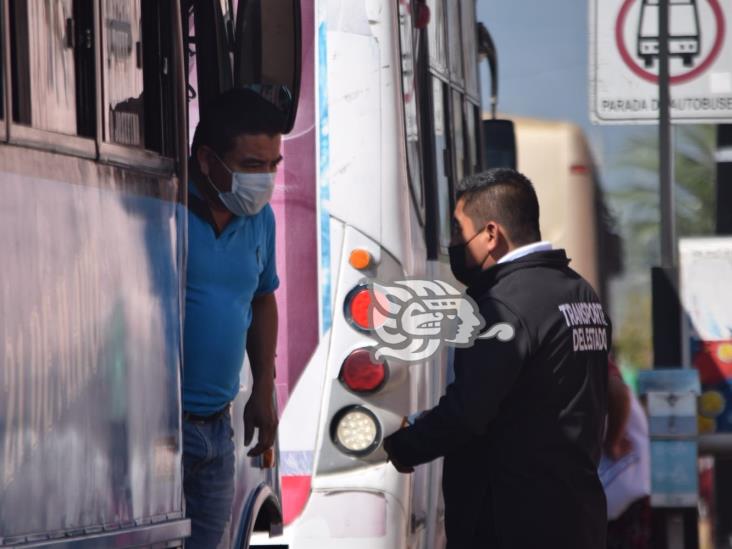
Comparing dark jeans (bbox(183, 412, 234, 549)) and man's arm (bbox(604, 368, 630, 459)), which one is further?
man's arm (bbox(604, 368, 630, 459))

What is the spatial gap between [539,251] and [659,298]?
11.7 feet

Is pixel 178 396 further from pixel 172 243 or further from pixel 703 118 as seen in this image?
pixel 703 118

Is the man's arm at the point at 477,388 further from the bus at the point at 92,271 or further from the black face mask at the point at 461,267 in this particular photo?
the bus at the point at 92,271

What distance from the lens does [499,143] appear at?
8.18 meters

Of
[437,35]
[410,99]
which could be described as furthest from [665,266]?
[410,99]

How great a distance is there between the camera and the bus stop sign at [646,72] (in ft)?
26.6

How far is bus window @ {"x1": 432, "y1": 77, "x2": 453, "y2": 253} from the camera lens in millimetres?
6473

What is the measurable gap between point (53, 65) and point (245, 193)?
4.03ft

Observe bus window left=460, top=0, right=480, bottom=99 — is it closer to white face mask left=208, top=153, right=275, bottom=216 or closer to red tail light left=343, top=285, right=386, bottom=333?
red tail light left=343, top=285, right=386, bottom=333

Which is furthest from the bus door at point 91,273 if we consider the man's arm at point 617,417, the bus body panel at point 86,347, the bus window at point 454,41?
the man's arm at point 617,417

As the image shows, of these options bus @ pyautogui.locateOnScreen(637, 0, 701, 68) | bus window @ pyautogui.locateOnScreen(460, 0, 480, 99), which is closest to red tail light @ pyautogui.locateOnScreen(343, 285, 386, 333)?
bus window @ pyautogui.locateOnScreen(460, 0, 480, 99)

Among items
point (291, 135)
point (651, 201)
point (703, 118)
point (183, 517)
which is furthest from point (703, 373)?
point (651, 201)

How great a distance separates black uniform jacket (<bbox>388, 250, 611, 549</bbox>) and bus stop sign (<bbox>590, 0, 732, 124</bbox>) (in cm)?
372

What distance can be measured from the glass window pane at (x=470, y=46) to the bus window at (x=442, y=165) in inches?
33.3
